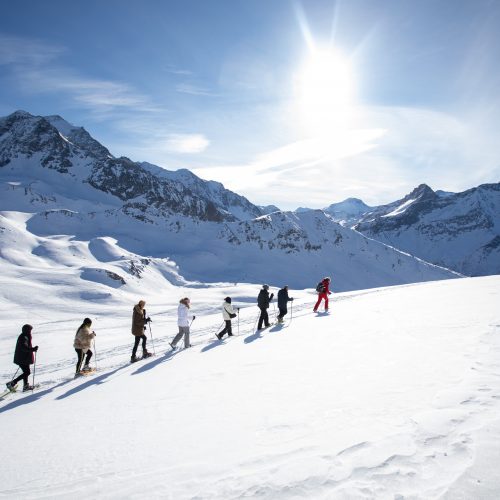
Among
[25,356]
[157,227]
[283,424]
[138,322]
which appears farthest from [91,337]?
[157,227]

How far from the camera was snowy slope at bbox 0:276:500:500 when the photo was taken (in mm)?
4285

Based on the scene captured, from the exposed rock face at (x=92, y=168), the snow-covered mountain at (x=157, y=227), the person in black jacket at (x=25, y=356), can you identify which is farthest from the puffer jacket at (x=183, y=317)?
the exposed rock face at (x=92, y=168)

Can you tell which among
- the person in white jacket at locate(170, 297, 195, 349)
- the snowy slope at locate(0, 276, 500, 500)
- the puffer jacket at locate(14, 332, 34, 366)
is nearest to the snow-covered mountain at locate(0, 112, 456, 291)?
the person in white jacket at locate(170, 297, 195, 349)

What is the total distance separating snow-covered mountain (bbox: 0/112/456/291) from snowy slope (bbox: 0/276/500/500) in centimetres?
6763

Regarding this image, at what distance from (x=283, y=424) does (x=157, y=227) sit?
111m

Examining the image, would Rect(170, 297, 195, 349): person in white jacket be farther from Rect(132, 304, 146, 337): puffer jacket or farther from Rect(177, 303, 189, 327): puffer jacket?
Rect(132, 304, 146, 337): puffer jacket

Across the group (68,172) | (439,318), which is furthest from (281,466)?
(68,172)

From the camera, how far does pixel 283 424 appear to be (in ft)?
19.3

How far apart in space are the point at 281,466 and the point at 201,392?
388 cm

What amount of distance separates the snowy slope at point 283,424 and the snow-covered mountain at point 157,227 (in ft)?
222

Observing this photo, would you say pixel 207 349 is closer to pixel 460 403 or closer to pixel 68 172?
pixel 460 403

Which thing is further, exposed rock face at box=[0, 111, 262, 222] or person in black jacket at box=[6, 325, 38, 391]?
exposed rock face at box=[0, 111, 262, 222]

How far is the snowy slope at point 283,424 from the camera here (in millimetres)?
4285

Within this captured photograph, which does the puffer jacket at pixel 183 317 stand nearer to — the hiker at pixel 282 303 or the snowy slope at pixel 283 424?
the snowy slope at pixel 283 424
